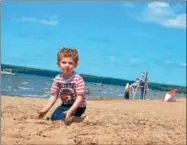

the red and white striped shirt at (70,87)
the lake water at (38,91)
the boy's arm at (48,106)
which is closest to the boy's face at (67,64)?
the red and white striped shirt at (70,87)

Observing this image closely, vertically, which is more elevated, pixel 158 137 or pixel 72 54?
pixel 72 54

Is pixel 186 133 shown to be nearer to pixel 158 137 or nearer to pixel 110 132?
pixel 158 137

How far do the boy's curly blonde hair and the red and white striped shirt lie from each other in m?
0.26

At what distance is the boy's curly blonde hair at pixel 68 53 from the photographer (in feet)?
22.9

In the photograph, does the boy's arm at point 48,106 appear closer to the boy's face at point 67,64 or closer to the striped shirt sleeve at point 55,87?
the striped shirt sleeve at point 55,87

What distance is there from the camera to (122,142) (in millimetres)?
6145

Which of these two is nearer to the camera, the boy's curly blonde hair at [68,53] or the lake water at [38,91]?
the boy's curly blonde hair at [68,53]

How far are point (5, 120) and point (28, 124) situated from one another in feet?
1.51

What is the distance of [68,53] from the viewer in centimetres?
697

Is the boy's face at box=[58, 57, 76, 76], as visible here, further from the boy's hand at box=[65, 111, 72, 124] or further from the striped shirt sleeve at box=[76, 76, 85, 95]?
the boy's hand at box=[65, 111, 72, 124]

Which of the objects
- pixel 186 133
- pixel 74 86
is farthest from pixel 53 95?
pixel 186 133

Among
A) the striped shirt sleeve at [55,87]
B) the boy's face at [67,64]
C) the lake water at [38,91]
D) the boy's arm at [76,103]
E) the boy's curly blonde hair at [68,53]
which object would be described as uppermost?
the boy's curly blonde hair at [68,53]

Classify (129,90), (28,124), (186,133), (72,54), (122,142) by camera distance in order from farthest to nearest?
(129,90) < (186,133) < (72,54) < (28,124) < (122,142)

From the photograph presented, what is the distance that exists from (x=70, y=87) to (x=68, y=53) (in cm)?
52
